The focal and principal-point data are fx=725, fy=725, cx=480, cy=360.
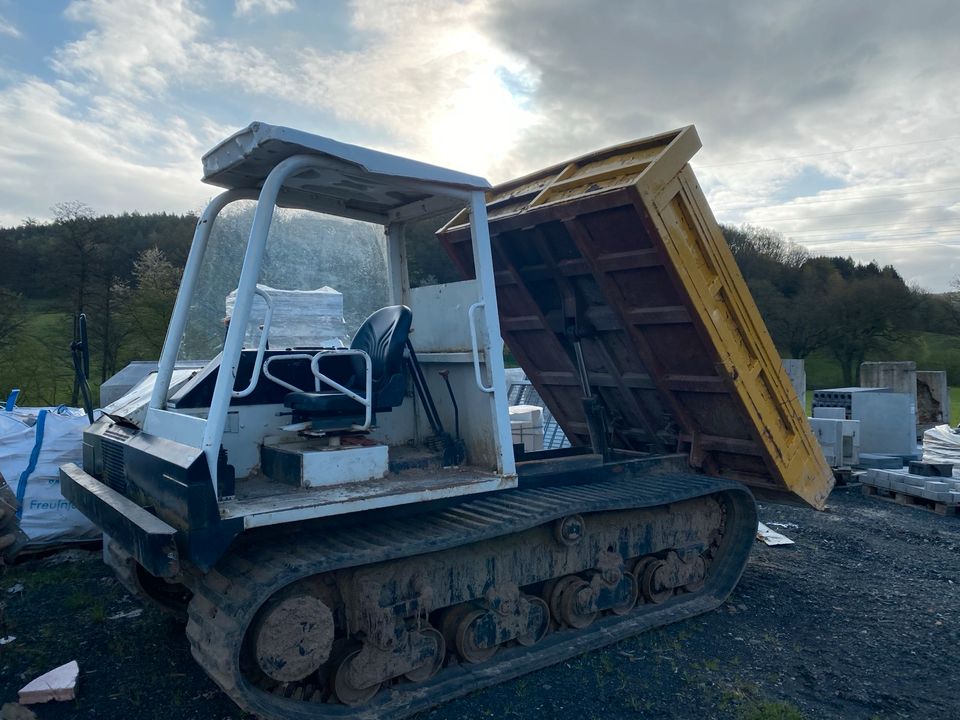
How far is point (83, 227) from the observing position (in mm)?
18047

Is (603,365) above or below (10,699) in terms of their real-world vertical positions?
above

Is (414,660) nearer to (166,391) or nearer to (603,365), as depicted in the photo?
(166,391)

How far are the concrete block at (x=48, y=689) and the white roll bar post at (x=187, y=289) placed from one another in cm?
141

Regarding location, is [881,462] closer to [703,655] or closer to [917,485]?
[917,485]

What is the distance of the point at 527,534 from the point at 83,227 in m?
17.9

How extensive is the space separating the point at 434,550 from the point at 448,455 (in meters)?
0.63

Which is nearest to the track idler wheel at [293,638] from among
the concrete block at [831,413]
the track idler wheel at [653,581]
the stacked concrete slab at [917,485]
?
the track idler wheel at [653,581]

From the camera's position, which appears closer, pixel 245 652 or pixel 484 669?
pixel 245 652

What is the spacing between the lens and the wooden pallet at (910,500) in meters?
7.41

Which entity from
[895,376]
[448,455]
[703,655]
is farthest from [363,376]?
[895,376]

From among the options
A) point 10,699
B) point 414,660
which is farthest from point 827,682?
point 10,699

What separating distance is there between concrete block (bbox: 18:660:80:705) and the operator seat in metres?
1.67

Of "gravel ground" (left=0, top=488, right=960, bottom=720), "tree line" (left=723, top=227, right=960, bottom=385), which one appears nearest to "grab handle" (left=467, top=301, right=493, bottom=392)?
"gravel ground" (left=0, top=488, right=960, bottom=720)

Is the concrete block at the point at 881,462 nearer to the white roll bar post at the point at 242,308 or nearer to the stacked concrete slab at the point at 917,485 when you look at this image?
the stacked concrete slab at the point at 917,485
